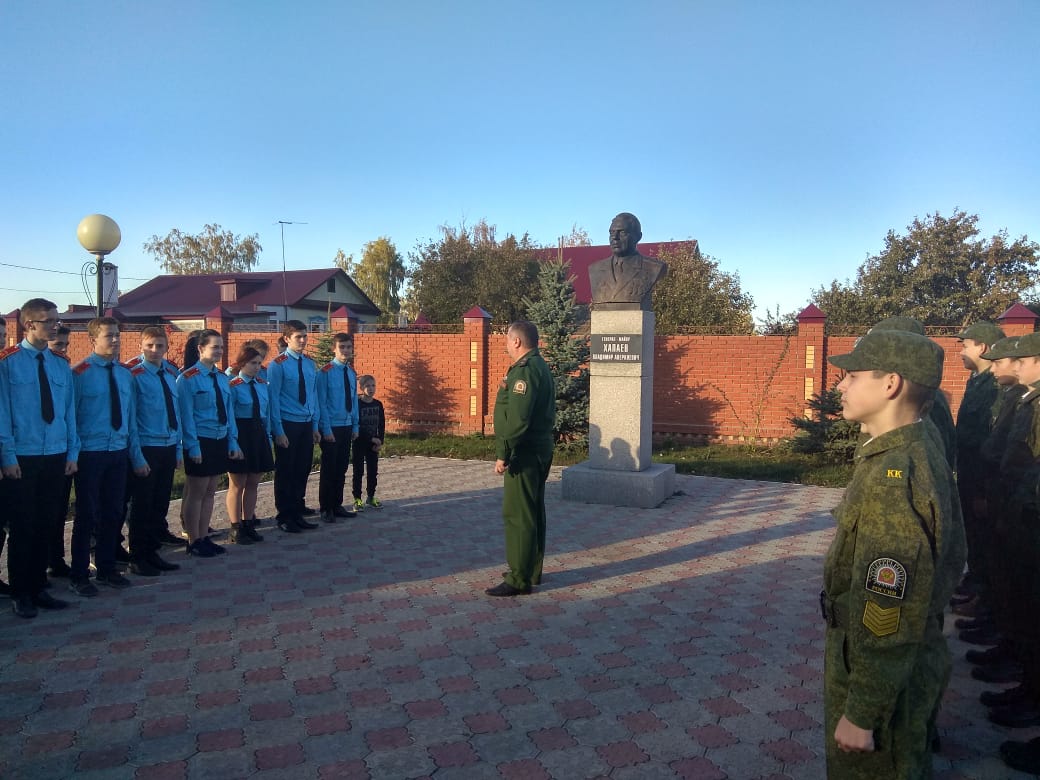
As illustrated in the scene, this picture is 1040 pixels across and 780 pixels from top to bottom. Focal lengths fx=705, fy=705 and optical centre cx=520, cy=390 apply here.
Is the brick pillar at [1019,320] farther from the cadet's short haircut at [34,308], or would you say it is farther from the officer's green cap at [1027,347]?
the cadet's short haircut at [34,308]

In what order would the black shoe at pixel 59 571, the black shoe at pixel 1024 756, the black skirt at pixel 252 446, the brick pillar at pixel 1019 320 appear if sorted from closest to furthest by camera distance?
the black shoe at pixel 1024 756, the black shoe at pixel 59 571, the black skirt at pixel 252 446, the brick pillar at pixel 1019 320

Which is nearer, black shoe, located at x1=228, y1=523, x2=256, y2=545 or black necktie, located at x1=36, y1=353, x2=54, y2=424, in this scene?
black necktie, located at x1=36, y1=353, x2=54, y2=424

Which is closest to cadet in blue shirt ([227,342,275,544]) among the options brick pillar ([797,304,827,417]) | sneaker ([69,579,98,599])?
sneaker ([69,579,98,599])

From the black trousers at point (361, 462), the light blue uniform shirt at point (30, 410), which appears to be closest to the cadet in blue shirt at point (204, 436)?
the light blue uniform shirt at point (30, 410)

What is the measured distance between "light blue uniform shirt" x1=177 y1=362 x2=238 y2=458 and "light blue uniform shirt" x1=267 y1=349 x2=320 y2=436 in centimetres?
62

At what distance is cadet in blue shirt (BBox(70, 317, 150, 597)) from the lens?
489cm

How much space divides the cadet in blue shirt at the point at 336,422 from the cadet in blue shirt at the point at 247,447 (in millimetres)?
751

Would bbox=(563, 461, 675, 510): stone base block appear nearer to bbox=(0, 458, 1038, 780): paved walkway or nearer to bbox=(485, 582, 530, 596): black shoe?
bbox=(0, 458, 1038, 780): paved walkway

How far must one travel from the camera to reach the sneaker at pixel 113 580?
16.6ft

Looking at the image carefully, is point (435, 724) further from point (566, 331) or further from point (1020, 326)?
point (1020, 326)

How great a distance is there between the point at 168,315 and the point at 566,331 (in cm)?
3071

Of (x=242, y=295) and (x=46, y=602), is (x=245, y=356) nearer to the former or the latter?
(x=46, y=602)

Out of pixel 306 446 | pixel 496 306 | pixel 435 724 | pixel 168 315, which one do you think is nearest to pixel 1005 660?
pixel 435 724

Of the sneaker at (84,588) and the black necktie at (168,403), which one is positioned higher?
the black necktie at (168,403)
